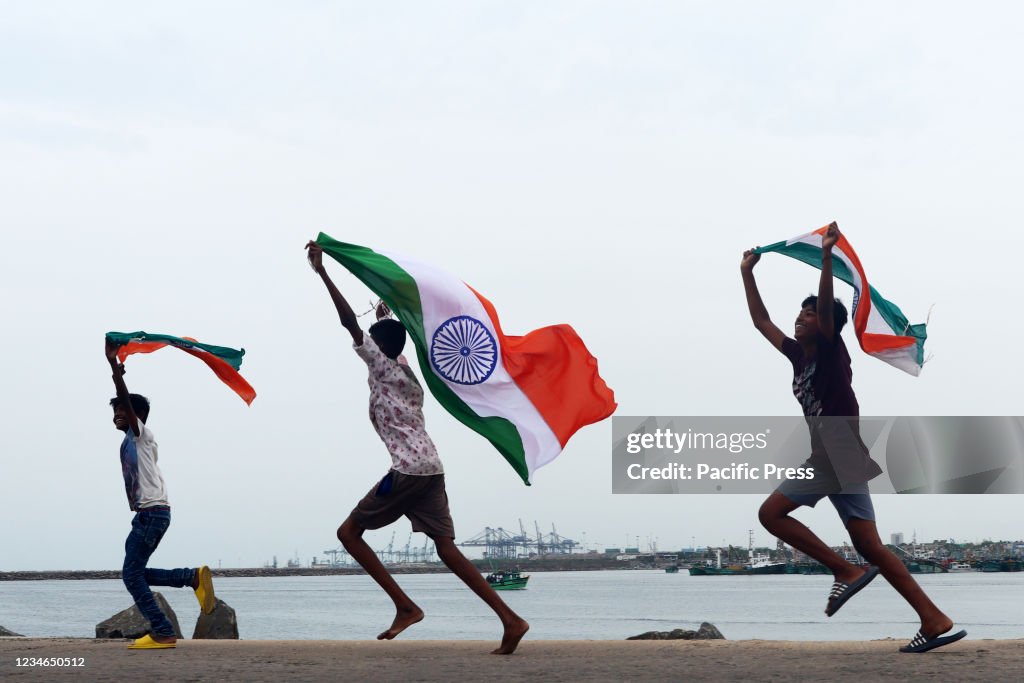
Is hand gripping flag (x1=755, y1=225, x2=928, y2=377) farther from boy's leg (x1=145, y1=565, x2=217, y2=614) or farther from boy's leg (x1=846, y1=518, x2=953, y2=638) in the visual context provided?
boy's leg (x1=145, y1=565, x2=217, y2=614)

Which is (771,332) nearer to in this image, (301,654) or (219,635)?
(301,654)

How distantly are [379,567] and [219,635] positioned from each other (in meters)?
5.12

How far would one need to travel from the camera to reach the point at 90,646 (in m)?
8.54

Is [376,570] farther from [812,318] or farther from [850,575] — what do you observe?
[812,318]

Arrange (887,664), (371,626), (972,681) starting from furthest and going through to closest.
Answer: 1. (371,626)
2. (887,664)
3. (972,681)

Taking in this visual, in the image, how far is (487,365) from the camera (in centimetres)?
884

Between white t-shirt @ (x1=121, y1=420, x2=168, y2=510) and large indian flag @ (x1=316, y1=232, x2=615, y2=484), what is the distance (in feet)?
6.55

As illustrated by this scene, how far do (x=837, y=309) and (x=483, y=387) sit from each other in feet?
8.33

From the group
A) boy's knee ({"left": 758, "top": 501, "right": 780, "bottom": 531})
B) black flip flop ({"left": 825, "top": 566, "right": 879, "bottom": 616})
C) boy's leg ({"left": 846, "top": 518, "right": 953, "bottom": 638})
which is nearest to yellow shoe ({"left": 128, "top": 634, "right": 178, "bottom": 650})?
boy's knee ({"left": 758, "top": 501, "right": 780, "bottom": 531})

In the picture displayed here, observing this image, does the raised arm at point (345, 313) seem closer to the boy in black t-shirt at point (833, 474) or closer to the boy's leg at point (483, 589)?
the boy's leg at point (483, 589)

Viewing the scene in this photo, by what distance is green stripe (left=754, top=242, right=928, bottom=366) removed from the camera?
8.61 meters

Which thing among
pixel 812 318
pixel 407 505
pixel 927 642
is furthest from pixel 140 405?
pixel 927 642

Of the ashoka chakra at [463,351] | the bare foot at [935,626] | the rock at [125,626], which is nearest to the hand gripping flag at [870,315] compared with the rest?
the bare foot at [935,626]

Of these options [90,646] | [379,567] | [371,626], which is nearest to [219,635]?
[90,646]
